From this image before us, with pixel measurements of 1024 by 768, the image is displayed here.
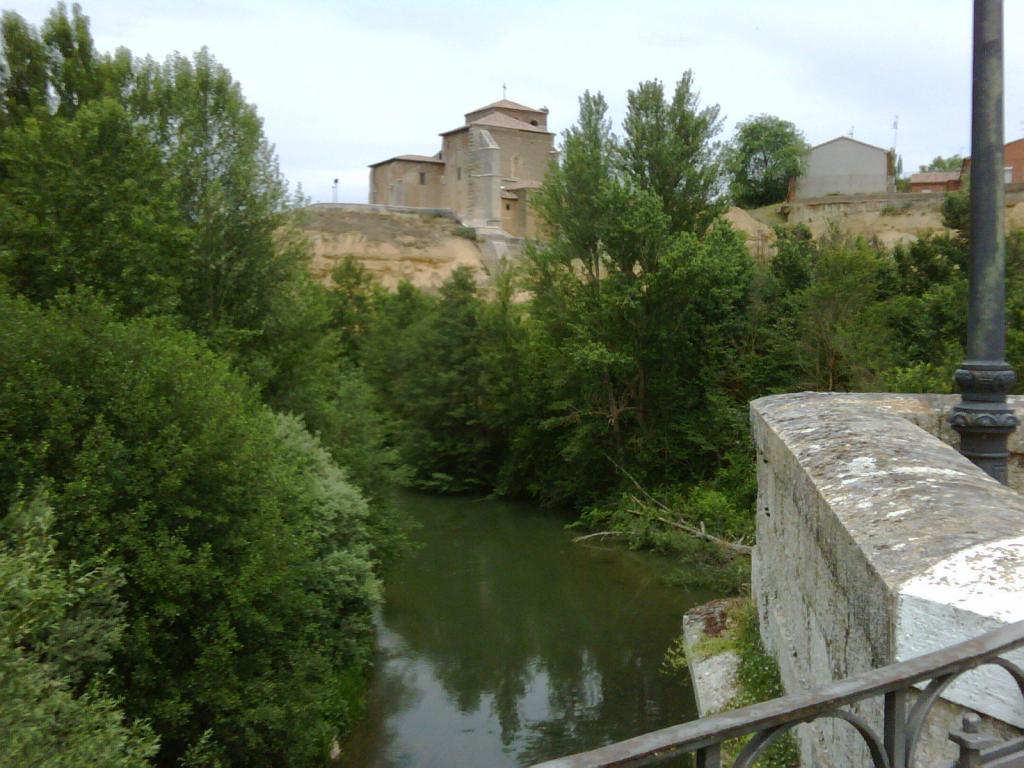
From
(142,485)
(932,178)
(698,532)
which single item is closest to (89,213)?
(142,485)

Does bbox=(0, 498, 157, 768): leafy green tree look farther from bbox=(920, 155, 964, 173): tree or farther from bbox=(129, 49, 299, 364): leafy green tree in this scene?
bbox=(920, 155, 964, 173): tree

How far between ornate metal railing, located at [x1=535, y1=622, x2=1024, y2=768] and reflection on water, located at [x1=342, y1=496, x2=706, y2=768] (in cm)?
975

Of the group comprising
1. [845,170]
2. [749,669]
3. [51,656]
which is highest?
[845,170]

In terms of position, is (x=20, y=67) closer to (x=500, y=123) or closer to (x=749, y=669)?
(x=749, y=669)

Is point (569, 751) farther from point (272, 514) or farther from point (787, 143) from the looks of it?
point (787, 143)

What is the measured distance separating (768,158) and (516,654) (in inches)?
1545

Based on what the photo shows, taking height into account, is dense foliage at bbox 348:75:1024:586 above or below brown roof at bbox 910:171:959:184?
below

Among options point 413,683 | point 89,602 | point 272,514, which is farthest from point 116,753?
point 413,683

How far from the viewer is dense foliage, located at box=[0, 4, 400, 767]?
8570mm

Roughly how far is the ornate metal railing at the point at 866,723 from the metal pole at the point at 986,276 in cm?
254

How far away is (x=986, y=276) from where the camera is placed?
161 inches

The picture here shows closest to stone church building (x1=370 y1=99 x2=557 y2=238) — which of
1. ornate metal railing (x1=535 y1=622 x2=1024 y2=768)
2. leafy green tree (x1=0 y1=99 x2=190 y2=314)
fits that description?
leafy green tree (x1=0 y1=99 x2=190 y2=314)

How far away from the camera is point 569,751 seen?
1131cm

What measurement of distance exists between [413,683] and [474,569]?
5805mm
